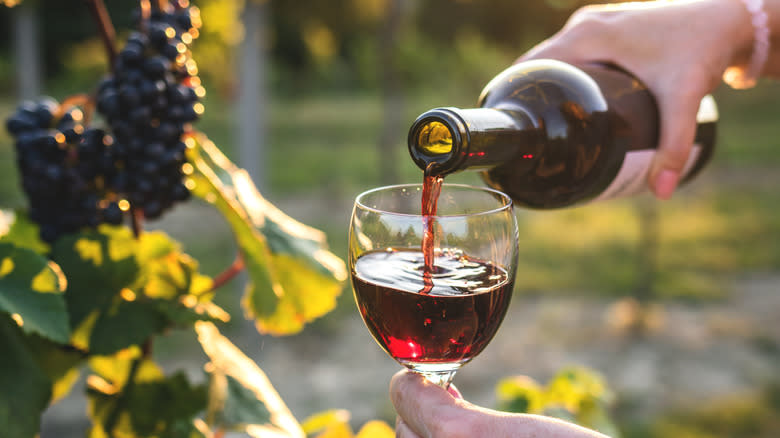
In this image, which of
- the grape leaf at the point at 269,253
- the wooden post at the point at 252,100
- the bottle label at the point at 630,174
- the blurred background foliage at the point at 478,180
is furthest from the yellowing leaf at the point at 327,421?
the wooden post at the point at 252,100

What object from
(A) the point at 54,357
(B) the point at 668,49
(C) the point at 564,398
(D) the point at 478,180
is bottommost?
(D) the point at 478,180

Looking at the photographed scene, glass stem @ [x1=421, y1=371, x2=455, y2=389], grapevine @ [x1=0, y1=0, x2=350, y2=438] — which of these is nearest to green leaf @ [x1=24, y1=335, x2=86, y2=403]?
grapevine @ [x1=0, y1=0, x2=350, y2=438]

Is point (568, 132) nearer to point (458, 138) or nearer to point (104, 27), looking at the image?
point (458, 138)

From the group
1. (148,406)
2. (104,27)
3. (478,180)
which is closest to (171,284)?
(148,406)

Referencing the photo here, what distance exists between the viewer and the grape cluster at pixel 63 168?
90 cm

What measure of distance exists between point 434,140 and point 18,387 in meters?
0.59

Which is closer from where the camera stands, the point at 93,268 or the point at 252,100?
the point at 93,268

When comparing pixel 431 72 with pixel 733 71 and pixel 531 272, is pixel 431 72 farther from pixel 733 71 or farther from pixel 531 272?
pixel 733 71

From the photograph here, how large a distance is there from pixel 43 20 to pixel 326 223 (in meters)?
9.05

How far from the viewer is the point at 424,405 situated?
84 centimetres

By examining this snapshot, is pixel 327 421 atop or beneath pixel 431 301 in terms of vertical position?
beneath

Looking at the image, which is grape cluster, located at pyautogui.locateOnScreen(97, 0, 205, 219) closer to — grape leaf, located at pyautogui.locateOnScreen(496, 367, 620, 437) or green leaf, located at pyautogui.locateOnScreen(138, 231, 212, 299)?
green leaf, located at pyautogui.locateOnScreen(138, 231, 212, 299)

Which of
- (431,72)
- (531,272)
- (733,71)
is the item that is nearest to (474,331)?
(733,71)

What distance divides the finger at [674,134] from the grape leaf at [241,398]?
0.80m
